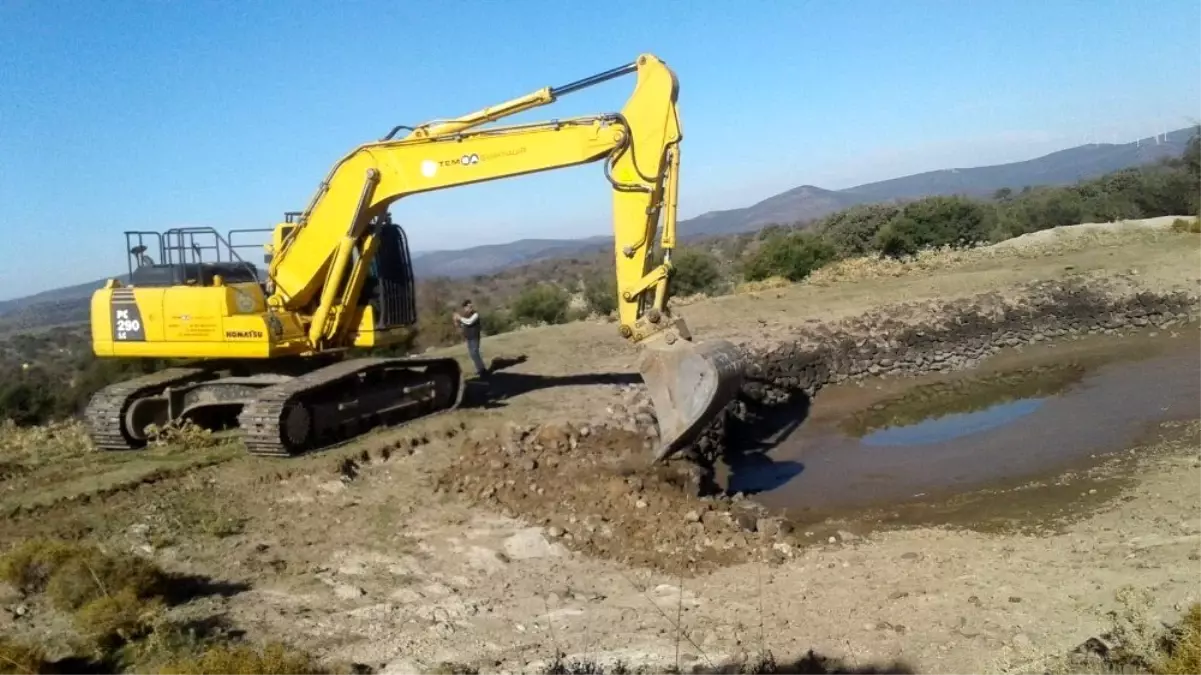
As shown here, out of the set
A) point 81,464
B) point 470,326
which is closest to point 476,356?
point 470,326

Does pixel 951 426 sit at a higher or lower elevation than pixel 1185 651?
lower

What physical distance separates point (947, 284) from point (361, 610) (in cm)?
2029

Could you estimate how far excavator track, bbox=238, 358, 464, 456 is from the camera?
10.4 m

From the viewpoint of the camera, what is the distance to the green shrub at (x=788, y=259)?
100ft

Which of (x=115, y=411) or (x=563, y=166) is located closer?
(x=563, y=166)

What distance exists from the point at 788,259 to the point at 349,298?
69.3 ft

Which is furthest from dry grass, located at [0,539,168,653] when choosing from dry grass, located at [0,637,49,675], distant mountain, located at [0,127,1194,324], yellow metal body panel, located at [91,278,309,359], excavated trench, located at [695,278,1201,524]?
distant mountain, located at [0,127,1194,324]

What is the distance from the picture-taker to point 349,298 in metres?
12.1

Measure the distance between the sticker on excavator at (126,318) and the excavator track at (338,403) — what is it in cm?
180

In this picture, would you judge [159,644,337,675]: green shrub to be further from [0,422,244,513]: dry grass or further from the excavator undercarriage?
the excavator undercarriage

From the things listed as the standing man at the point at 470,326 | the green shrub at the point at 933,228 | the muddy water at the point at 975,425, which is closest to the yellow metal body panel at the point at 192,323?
the standing man at the point at 470,326

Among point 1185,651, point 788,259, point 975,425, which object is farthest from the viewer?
point 788,259

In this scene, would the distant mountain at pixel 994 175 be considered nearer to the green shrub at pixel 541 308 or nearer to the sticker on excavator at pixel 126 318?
the green shrub at pixel 541 308

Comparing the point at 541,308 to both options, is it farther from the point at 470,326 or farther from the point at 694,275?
the point at 470,326
